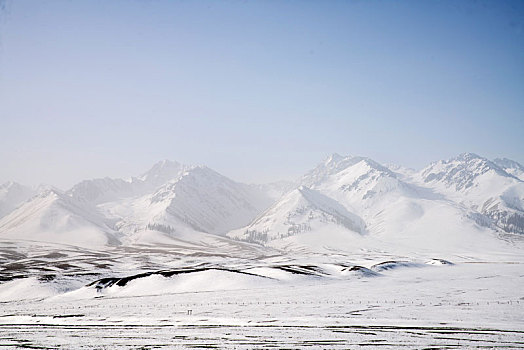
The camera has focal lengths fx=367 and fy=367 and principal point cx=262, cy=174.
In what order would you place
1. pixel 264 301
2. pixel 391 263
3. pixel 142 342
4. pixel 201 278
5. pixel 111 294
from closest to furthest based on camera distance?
pixel 142 342 → pixel 264 301 → pixel 111 294 → pixel 201 278 → pixel 391 263

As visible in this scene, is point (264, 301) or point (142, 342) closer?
point (142, 342)

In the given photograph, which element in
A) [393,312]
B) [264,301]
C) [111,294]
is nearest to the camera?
[393,312]

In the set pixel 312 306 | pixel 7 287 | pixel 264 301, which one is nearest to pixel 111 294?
pixel 7 287

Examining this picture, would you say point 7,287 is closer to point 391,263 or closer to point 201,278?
point 201,278

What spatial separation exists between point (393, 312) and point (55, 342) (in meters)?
35.1

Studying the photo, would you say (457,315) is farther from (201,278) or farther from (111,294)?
(111,294)

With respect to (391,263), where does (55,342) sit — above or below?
above

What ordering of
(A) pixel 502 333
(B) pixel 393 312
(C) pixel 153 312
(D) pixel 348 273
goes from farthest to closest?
(D) pixel 348 273 → (C) pixel 153 312 → (B) pixel 393 312 → (A) pixel 502 333

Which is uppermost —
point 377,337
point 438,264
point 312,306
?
point 377,337

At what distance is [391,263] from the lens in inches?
5007

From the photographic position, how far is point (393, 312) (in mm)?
43406

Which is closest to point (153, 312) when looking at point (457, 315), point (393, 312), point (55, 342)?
point (55, 342)

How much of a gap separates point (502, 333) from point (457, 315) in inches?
380

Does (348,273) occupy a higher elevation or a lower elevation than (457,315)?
lower
